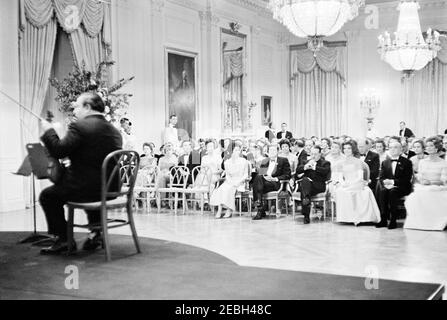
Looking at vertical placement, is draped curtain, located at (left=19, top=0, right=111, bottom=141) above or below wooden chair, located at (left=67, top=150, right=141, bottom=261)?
above

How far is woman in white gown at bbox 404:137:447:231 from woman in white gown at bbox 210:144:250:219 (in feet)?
8.53

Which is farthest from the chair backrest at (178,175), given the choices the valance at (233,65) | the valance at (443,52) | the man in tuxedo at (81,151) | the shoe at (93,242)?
the valance at (443,52)

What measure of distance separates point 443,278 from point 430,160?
3107mm

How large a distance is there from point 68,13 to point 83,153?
6836 millimetres

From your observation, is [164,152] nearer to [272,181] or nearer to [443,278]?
[272,181]

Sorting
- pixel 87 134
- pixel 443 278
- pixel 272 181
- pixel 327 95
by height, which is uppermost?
pixel 327 95

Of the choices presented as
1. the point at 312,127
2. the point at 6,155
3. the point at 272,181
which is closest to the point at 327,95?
the point at 312,127

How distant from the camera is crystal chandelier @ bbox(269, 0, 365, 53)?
843 cm

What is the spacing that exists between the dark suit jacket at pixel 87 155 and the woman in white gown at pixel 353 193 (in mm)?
4306

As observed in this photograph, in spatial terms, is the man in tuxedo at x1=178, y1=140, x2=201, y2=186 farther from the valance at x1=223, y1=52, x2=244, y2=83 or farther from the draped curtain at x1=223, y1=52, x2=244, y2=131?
the valance at x1=223, y1=52, x2=244, y2=83

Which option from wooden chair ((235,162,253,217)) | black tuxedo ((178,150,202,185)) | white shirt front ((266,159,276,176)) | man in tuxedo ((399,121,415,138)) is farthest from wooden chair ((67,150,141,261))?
man in tuxedo ((399,121,415,138))

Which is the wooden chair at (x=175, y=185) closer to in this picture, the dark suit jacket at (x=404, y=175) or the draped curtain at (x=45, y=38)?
the draped curtain at (x=45, y=38)

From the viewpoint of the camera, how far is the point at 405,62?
12.7m

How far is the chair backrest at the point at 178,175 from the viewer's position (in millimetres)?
9406
